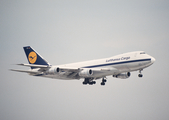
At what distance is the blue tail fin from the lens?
65188mm

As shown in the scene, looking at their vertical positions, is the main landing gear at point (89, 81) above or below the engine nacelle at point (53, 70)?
below

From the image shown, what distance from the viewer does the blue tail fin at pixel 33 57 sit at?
214 ft

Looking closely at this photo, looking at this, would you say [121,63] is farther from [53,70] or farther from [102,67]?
[53,70]

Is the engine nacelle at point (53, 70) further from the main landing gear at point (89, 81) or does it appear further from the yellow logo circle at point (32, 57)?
the yellow logo circle at point (32, 57)

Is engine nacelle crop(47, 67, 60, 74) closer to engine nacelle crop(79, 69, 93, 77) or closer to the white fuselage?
the white fuselage

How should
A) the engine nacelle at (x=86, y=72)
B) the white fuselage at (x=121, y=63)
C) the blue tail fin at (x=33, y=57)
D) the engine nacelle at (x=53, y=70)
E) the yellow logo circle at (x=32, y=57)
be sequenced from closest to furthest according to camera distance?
the white fuselage at (x=121, y=63)
the engine nacelle at (x=53, y=70)
the engine nacelle at (x=86, y=72)
the blue tail fin at (x=33, y=57)
the yellow logo circle at (x=32, y=57)

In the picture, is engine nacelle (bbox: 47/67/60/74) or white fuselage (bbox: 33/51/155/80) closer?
white fuselage (bbox: 33/51/155/80)

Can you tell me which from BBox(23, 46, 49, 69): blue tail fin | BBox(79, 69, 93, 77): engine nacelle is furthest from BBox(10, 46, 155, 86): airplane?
BBox(23, 46, 49, 69): blue tail fin

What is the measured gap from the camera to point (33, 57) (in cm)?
6669

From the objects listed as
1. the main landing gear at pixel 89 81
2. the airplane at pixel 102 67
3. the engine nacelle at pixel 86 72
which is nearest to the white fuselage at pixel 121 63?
the airplane at pixel 102 67

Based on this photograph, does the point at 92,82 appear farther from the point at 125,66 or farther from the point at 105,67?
the point at 125,66

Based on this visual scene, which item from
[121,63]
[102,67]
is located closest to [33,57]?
[102,67]

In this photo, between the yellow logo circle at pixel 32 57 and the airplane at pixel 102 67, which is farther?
the yellow logo circle at pixel 32 57

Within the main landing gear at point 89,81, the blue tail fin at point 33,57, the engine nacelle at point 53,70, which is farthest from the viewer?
the blue tail fin at point 33,57
